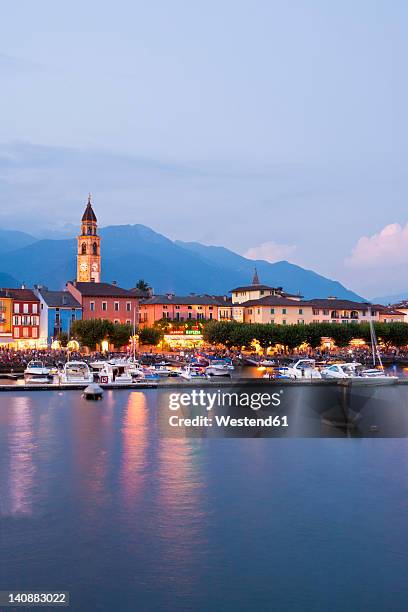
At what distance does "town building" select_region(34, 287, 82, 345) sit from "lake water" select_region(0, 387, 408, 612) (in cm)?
6010

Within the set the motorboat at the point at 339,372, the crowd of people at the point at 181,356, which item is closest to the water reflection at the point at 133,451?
the motorboat at the point at 339,372

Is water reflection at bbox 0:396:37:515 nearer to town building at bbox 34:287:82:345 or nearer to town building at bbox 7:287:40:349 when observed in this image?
town building at bbox 7:287:40:349

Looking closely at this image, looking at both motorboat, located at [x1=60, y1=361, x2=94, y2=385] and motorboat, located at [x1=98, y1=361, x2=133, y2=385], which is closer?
motorboat, located at [x1=60, y1=361, x2=94, y2=385]

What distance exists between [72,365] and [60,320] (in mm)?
34700

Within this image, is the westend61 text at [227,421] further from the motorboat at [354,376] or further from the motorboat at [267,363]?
the motorboat at [267,363]

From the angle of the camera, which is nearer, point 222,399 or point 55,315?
point 222,399

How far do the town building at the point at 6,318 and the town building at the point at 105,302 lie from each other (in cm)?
965

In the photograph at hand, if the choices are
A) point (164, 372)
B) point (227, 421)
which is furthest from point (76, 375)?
point (227, 421)

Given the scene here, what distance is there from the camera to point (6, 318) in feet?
321

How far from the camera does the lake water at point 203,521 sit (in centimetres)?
2031

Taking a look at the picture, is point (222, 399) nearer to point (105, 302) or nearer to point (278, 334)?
point (278, 334)

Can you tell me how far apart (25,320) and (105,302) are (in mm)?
10950

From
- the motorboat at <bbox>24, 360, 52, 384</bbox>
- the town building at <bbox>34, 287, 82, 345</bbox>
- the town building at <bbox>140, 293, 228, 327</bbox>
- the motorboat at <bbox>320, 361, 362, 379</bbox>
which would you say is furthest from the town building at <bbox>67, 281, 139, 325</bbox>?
the motorboat at <bbox>320, 361, 362, 379</bbox>

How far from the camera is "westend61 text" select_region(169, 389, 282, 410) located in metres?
55.8
